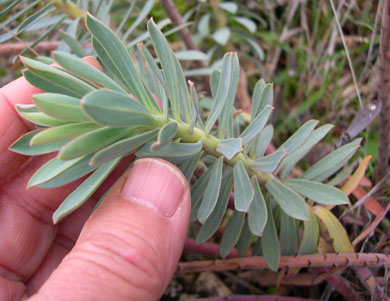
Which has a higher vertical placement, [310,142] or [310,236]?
[310,142]

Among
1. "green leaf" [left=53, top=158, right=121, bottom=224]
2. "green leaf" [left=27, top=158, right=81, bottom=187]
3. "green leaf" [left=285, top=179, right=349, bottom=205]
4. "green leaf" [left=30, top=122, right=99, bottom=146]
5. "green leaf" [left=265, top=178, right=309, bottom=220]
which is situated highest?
"green leaf" [left=30, top=122, right=99, bottom=146]

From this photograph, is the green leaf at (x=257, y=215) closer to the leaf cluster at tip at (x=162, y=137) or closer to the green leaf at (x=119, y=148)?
the leaf cluster at tip at (x=162, y=137)

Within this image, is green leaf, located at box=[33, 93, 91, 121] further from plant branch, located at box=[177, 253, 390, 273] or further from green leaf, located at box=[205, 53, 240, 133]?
plant branch, located at box=[177, 253, 390, 273]

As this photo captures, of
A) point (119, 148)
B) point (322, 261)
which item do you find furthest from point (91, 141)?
point (322, 261)

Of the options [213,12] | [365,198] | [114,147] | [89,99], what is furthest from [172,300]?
[213,12]

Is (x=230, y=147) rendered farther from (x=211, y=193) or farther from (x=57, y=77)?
(x=57, y=77)

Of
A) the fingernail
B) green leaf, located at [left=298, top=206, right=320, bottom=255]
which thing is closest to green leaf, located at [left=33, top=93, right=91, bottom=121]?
the fingernail

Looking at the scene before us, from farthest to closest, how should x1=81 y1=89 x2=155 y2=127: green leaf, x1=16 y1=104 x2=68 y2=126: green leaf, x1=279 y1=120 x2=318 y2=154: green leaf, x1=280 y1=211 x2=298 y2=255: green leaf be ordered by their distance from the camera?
1. x1=280 y1=211 x2=298 y2=255: green leaf
2. x1=279 y1=120 x2=318 y2=154: green leaf
3. x1=16 y1=104 x2=68 y2=126: green leaf
4. x1=81 y1=89 x2=155 y2=127: green leaf

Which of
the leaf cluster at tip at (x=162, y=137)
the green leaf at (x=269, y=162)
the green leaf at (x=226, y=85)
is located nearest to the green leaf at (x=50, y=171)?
the leaf cluster at tip at (x=162, y=137)
